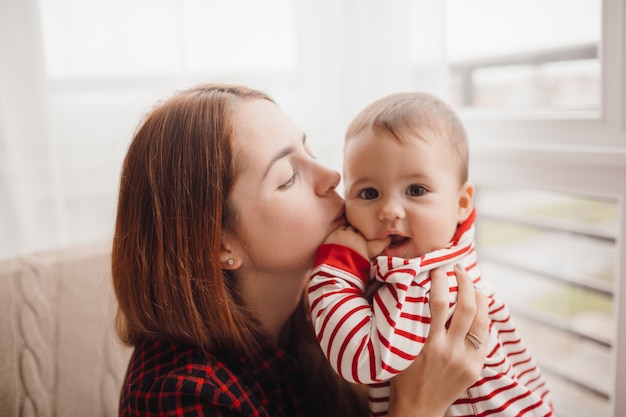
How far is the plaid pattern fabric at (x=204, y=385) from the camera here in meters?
0.98

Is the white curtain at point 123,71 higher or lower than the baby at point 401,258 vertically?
higher

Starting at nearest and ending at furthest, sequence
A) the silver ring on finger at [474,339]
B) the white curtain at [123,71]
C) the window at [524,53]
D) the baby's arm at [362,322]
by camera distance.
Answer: the baby's arm at [362,322], the silver ring on finger at [474,339], the window at [524,53], the white curtain at [123,71]

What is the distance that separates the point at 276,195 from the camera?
43.8 inches

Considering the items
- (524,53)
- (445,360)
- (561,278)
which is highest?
(524,53)

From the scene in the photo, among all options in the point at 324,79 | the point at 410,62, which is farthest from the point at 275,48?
the point at 410,62

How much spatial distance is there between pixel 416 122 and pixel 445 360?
1.67 ft

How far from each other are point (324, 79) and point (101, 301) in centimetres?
120

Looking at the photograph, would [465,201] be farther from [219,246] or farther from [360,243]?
[219,246]

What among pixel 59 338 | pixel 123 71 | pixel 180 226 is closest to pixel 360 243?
pixel 180 226

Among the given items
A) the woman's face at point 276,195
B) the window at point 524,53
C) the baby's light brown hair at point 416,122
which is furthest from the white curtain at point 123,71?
the baby's light brown hair at point 416,122

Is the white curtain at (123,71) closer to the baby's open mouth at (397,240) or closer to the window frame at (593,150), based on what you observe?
the window frame at (593,150)

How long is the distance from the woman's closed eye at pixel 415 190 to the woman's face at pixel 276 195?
0.20 meters

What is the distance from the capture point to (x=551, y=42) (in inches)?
59.4

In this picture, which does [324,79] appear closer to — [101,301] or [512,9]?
[512,9]
